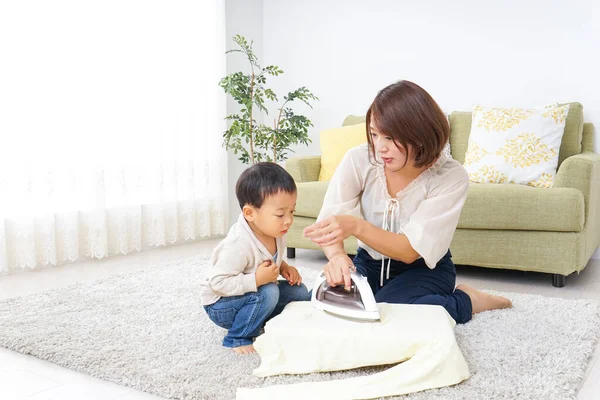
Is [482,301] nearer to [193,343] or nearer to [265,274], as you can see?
[265,274]

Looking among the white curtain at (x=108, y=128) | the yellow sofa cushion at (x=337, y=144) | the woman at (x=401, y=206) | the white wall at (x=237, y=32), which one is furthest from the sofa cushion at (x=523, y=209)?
the white wall at (x=237, y=32)

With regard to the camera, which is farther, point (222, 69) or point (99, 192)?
point (222, 69)

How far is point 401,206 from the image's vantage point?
190 cm

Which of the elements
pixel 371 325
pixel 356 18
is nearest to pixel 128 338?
pixel 371 325

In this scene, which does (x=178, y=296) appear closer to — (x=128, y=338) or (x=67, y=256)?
(x=128, y=338)

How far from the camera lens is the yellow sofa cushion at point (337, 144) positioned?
3598 mm

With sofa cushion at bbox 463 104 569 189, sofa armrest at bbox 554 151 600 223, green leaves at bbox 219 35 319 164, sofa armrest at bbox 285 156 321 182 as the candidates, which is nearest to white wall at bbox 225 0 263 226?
green leaves at bbox 219 35 319 164

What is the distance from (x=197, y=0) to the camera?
399 cm

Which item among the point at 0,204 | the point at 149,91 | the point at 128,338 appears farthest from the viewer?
the point at 149,91

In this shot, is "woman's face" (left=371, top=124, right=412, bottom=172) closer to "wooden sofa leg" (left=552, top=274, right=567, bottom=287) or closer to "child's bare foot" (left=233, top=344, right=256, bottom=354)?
"child's bare foot" (left=233, top=344, right=256, bottom=354)

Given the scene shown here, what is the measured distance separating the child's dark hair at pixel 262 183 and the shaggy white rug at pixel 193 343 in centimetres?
44

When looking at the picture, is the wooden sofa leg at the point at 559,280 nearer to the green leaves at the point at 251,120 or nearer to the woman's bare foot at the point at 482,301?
the woman's bare foot at the point at 482,301

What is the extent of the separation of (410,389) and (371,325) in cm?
18

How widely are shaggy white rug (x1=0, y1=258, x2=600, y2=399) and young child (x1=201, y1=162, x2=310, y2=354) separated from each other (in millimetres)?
95
